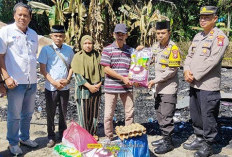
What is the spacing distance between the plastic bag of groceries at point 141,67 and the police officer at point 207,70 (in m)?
0.59

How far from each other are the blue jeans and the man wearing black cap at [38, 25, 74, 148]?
265 millimetres

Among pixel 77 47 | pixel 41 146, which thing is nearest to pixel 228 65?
pixel 77 47

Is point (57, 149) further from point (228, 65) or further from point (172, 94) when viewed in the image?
point (228, 65)

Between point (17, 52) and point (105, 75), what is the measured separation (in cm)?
130

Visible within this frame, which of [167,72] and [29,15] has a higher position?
[29,15]

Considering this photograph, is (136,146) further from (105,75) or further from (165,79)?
(105,75)

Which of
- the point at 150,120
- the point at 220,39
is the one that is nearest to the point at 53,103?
the point at 150,120

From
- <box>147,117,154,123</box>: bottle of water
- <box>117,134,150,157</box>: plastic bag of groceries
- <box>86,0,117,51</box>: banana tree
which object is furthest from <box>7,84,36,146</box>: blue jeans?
<box>86,0,117,51</box>: banana tree

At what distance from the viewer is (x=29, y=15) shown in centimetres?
374

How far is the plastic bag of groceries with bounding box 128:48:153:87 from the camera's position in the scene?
12.9ft

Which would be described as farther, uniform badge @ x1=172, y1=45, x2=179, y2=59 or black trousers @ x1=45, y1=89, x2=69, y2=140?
black trousers @ x1=45, y1=89, x2=69, y2=140

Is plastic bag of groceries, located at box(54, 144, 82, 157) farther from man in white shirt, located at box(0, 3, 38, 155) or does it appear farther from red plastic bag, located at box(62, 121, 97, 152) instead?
man in white shirt, located at box(0, 3, 38, 155)

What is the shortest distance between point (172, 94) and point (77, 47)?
696 centimetres

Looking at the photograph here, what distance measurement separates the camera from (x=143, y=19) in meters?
11.0
